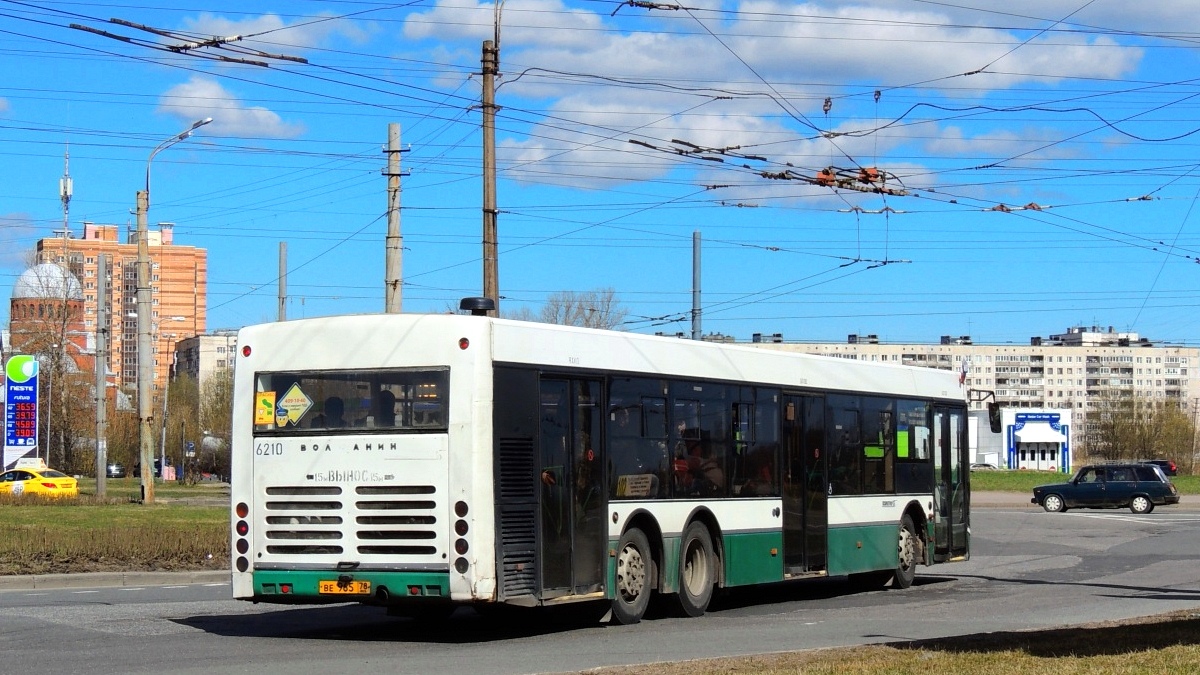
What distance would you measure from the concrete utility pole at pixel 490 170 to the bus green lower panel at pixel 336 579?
8.03 m

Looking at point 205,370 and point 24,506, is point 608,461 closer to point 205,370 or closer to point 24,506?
point 24,506

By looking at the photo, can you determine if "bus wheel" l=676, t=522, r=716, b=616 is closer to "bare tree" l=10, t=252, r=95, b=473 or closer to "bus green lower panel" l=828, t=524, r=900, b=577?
"bus green lower panel" l=828, t=524, r=900, b=577

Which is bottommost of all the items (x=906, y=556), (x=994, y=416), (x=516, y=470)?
(x=906, y=556)

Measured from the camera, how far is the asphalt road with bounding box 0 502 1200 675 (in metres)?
11.7

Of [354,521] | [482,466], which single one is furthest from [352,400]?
[482,466]

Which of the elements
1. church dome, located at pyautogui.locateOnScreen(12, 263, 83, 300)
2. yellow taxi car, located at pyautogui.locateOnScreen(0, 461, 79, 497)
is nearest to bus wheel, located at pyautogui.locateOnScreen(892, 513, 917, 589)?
yellow taxi car, located at pyautogui.locateOnScreen(0, 461, 79, 497)

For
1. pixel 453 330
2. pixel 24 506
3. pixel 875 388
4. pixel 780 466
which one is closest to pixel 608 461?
pixel 453 330

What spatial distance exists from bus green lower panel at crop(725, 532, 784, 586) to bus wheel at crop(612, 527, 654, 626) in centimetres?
163

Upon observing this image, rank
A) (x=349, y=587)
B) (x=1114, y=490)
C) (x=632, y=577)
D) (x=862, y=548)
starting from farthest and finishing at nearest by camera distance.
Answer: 1. (x=1114, y=490)
2. (x=862, y=548)
3. (x=632, y=577)
4. (x=349, y=587)

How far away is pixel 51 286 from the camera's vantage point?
85562 millimetres

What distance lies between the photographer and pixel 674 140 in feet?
70.6

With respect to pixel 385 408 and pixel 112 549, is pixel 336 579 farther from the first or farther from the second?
pixel 112 549

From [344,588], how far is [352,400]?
161 centimetres

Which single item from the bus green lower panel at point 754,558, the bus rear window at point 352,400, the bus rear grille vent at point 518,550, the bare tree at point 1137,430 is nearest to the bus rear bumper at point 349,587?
the bus rear grille vent at point 518,550
